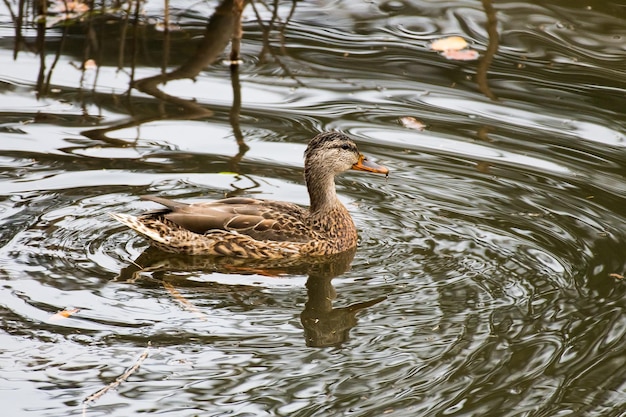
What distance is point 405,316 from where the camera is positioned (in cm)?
689

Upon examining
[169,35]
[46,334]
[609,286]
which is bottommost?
[46,334]

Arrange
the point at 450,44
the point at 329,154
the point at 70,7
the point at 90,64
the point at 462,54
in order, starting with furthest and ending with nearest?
1. the point at 70,7
2. the point at 450,44
3. the point at 462,54
4. the point at 90,64
5. the point at 329,154

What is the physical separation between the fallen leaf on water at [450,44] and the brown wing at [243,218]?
4.75 meters

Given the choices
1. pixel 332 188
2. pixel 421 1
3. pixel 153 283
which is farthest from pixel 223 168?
pixel 421 1

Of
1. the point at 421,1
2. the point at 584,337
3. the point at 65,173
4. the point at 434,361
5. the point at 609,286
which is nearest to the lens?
the point at 434,361

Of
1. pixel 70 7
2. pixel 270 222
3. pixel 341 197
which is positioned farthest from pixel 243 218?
pixel 70 7

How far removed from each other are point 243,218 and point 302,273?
25.8 inches

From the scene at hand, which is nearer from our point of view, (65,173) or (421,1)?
(65,173)

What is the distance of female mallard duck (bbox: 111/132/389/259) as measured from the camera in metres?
8.06

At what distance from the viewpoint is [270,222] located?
27.0 ft

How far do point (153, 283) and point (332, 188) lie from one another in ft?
6.03

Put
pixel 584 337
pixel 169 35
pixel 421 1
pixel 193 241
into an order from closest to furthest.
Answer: pixel 584 337
pixel 193 241
pixel 169 35
pixel 421 1

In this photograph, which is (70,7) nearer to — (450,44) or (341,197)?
(450,44)

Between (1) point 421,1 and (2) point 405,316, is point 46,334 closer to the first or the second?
(2) point 405,316
